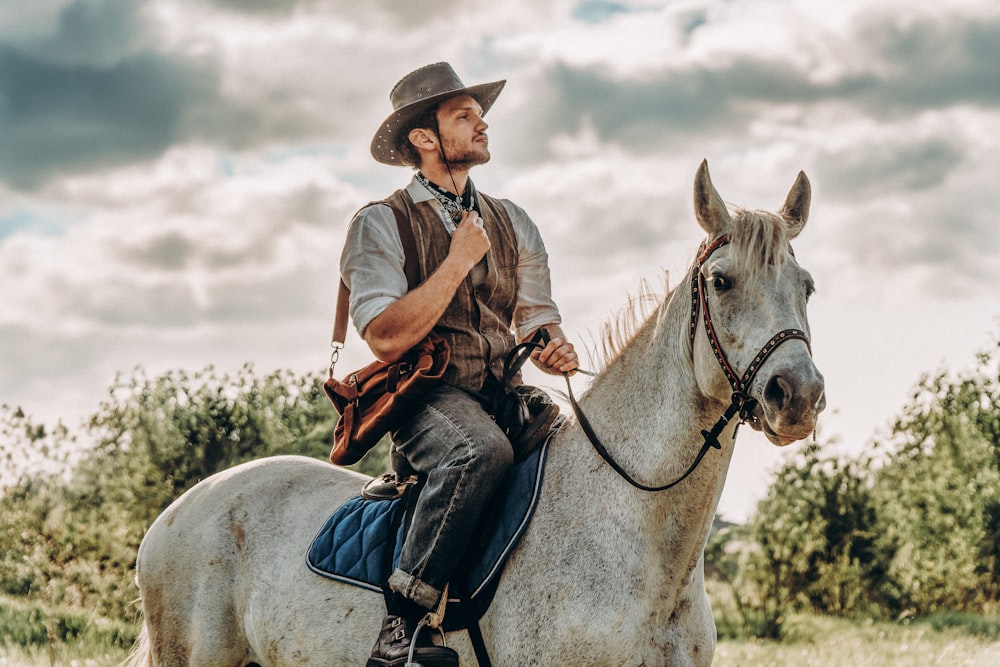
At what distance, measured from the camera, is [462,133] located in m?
5.16

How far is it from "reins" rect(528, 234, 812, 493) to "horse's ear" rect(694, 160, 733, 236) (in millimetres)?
75

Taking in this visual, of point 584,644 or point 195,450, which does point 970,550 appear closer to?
point 195,450

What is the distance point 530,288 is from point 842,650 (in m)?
9.06

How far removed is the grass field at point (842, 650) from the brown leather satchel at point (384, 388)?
20.6ft

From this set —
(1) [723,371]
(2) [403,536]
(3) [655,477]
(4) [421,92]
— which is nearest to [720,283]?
(1) [723,371]

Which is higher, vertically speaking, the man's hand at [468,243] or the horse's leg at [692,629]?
the man's hand at [468,243]

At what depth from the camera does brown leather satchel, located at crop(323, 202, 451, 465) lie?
464 cm

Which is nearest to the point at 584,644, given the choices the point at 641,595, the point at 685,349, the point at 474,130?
the point at 641,595

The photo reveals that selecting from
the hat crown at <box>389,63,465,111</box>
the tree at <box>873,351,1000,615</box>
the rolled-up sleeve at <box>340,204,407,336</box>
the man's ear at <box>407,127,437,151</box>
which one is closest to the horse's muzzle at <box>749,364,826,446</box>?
the rolled-up sleeve at <box>340,204,407,336</box>

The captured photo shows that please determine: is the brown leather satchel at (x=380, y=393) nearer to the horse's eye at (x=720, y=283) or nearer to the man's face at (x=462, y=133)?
the man's face at (x=462, y=133)

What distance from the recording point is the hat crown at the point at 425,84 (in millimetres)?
5180

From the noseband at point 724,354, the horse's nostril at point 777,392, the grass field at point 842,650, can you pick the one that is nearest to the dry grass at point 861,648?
the grass field at point 842,650

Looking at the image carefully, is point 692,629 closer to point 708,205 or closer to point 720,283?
point 720,283

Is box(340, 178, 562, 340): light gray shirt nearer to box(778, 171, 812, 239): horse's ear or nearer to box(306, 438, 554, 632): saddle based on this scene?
box(306, 438, 554, 632): saddle
